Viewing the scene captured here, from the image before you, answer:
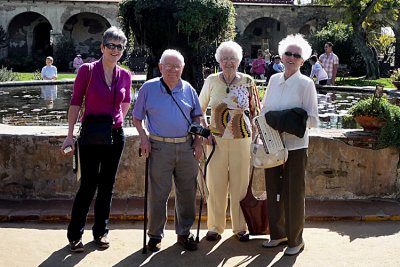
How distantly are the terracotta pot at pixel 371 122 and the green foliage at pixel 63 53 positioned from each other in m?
25.7

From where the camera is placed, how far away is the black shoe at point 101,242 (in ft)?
14.3

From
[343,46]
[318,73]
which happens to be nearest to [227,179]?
[318,73]

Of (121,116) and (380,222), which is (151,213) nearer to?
(121,116)

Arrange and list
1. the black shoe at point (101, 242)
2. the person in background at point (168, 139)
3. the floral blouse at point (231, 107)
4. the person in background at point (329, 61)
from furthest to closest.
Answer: the person in background at point (329, 61), the floral blouse at point (231, 107), the black shoe at point (101, 242), the person in background at point (168, 139)

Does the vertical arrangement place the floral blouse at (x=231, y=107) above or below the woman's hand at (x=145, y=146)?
above

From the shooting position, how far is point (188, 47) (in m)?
9.05

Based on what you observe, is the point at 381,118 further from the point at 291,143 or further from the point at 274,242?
the point at 274,242

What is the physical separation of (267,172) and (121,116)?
1.20 meters

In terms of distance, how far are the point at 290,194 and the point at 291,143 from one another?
0.38 metres

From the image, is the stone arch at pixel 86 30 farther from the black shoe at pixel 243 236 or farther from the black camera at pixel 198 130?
the black camera at pixel 198 130

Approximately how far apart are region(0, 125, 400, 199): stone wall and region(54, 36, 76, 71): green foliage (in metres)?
25.0

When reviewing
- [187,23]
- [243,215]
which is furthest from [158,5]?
[243,215]

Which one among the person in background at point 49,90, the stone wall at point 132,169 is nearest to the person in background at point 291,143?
the stone wall at point 132,169

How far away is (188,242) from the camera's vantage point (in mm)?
4387
